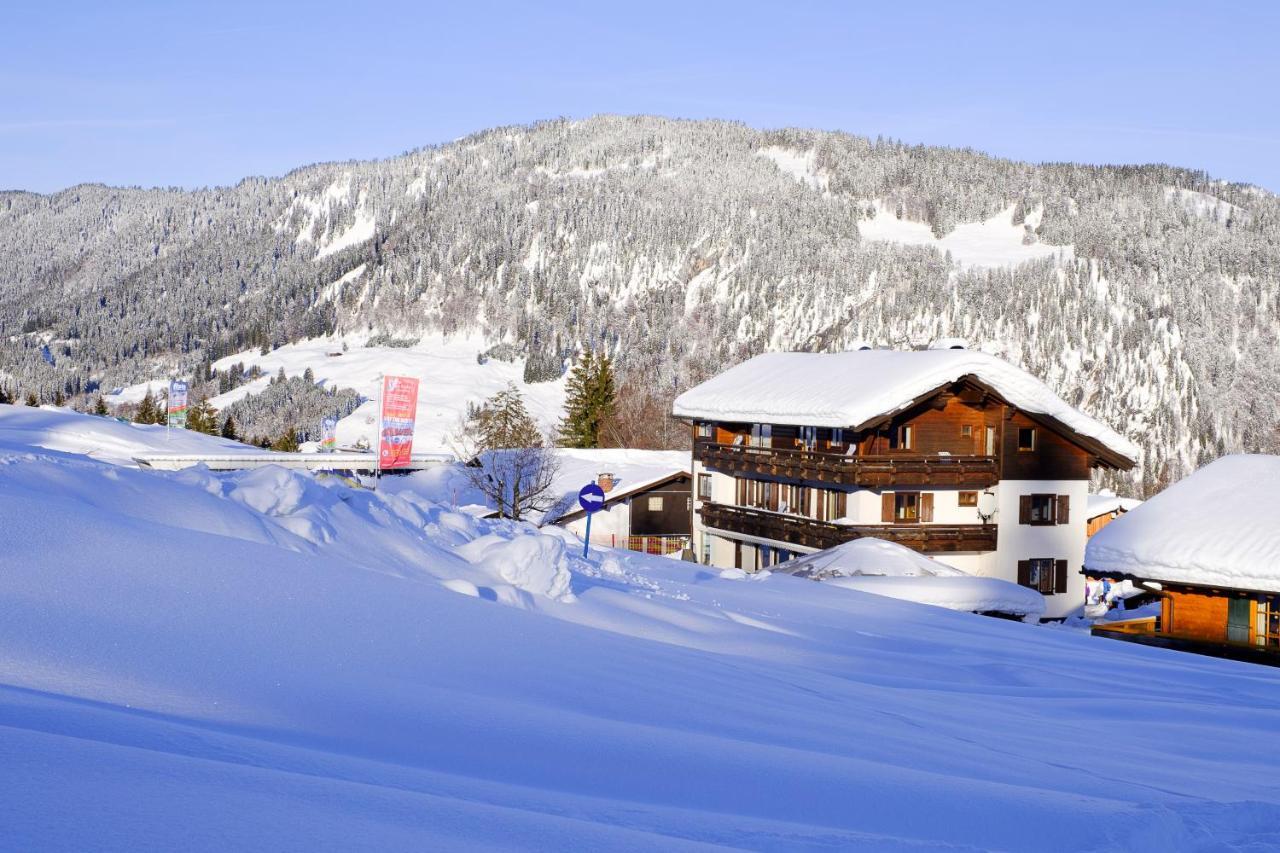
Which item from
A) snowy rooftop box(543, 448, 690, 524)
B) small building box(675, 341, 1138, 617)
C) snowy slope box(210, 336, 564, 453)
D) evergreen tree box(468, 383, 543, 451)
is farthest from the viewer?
snowy slope box(210, 336, 564, 453)

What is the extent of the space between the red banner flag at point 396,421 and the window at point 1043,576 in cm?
2214

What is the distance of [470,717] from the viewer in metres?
5.84

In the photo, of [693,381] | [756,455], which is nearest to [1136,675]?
[756,455]

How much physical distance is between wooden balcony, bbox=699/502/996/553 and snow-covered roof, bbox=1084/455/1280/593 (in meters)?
9.88

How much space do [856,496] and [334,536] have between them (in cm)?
2870

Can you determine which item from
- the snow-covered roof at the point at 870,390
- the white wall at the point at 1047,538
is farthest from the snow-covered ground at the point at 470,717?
the white wall at the point at 1047,538

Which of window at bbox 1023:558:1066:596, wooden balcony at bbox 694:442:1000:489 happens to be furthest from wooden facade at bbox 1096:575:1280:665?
window at bbox 1023:558:1066:596

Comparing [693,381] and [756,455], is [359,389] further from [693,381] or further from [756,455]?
[756,455]

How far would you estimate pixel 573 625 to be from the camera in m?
9.26

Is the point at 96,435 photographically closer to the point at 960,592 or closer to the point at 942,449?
the point at 942,449

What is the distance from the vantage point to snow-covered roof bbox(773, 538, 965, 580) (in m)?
28.2

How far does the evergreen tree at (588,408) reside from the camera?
82.2m

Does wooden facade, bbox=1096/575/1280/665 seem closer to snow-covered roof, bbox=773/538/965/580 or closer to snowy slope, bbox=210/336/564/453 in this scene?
snow-covered roof, bbox=773/538/965/580

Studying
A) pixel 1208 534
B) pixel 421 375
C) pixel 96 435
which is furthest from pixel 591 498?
pixel 421 375
